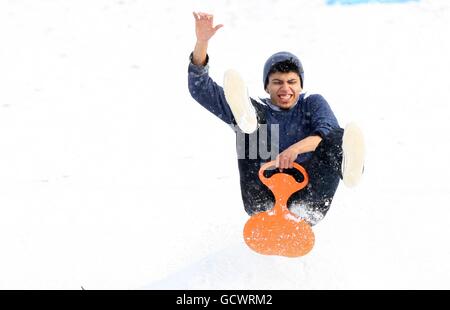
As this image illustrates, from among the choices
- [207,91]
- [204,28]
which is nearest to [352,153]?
[207,91]

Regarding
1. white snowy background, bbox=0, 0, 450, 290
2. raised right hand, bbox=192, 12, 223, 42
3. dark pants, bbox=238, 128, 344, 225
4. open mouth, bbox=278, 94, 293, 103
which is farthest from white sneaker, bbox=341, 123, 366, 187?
raised right hand, bbox=192, 12, 223, 42

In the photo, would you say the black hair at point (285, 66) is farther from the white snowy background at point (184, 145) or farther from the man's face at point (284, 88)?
the white snowy background at point (184, 145)

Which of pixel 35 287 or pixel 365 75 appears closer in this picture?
pixel 35 287

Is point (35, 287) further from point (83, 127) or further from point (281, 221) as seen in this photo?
point (83, 127)

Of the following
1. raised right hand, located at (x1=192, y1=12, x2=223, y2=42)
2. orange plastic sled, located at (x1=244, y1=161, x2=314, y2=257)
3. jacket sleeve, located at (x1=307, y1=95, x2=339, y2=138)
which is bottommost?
orange plastic sled, located at (x1=244, y1=161, x2=314, y2=257)

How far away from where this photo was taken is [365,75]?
3.67 m

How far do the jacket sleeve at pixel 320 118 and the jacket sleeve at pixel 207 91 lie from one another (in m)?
0.26

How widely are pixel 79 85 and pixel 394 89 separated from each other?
1.64 m

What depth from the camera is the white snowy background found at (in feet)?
7.77

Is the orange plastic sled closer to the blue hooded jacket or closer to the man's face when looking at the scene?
the blue hooded jacket

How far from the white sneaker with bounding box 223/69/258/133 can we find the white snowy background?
1.75 ft

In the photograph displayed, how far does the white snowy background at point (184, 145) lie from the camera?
2.37 meters


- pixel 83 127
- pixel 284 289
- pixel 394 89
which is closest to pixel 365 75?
pixel 394 89

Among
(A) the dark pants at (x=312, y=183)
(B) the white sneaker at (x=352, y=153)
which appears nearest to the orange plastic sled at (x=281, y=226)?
(A) the dark pants at (x=312, y=183)
